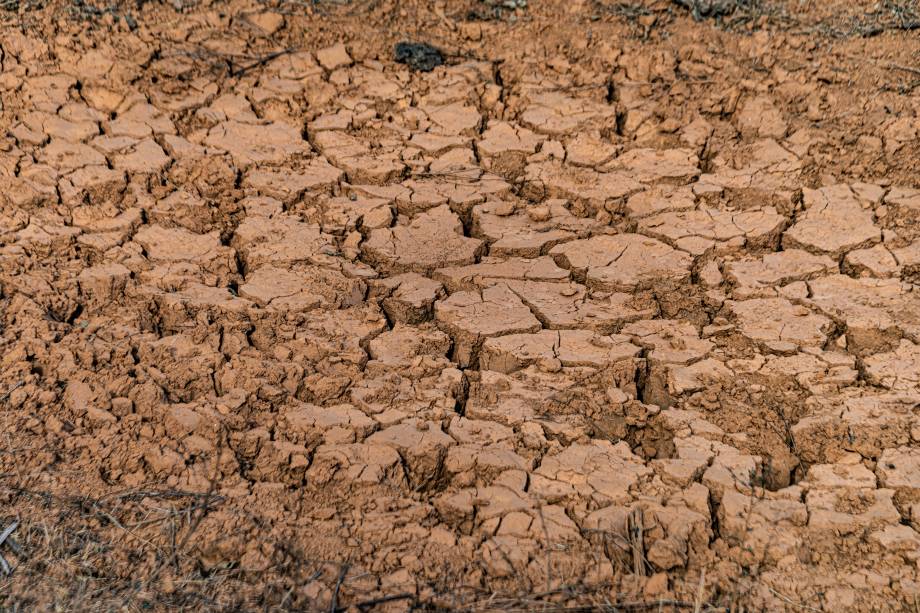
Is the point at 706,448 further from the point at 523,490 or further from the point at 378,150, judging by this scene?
the point at 378,150

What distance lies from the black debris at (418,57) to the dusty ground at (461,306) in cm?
5

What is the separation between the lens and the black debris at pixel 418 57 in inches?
159

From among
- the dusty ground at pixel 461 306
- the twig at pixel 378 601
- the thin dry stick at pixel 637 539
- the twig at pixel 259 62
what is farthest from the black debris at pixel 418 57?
the twig at pixel 378 601

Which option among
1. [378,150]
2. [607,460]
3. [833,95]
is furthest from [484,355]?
[833,95]

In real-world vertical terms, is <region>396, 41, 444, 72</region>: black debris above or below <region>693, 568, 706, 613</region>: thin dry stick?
above

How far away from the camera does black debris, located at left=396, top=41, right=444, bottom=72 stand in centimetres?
404

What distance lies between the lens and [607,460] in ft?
8.10

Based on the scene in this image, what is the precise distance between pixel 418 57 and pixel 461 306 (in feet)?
4.99

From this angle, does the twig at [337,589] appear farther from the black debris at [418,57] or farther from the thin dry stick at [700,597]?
the black debris at [418,57]

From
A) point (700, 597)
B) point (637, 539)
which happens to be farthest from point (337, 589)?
point (700, 597)

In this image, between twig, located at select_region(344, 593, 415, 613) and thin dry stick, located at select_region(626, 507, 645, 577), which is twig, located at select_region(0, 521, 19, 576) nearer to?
twig, located at select_region(344, 593, 415, 613)

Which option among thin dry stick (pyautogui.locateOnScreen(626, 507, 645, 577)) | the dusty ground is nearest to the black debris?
the dusty ground

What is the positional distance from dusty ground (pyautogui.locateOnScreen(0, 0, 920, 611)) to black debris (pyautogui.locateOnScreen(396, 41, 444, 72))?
0.05 metres

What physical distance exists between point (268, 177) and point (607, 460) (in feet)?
5.93
